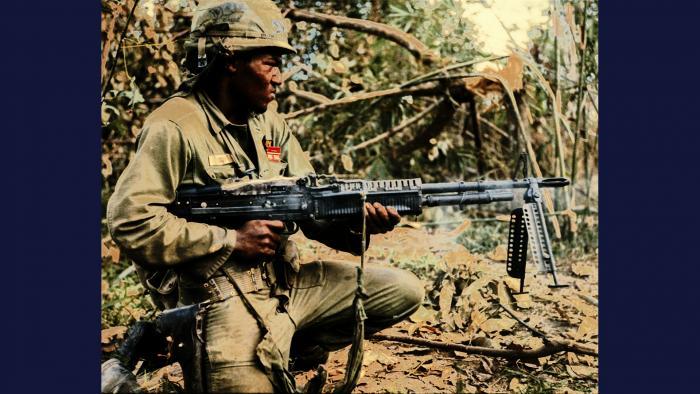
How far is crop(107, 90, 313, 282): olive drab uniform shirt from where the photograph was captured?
3639 millimetres

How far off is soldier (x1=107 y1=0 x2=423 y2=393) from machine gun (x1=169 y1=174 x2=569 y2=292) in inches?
3.0

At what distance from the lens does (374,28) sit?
528cm

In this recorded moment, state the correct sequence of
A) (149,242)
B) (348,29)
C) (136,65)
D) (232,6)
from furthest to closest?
(348,29)
(136,65)
(232,6)
(149,242)

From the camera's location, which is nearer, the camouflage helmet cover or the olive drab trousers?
the olive drab trousers

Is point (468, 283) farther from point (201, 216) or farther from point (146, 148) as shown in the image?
point (146, 148)

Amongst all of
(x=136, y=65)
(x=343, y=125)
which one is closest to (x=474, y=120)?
(x=343, y=125)

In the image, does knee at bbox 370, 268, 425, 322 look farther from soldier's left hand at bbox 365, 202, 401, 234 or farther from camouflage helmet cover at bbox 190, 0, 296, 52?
camouflage helmet cover at bbox 190, 0, 296, 52

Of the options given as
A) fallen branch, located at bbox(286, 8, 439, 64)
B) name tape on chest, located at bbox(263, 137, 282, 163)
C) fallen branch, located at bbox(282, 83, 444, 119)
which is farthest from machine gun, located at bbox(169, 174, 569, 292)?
fallen branch, located at bbox(286, 8, 439, 64)

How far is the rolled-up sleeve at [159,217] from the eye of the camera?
3.63 metres

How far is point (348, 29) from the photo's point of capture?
5262mm

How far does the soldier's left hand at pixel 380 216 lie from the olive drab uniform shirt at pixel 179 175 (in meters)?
0.53

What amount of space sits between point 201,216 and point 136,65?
1.48 meters

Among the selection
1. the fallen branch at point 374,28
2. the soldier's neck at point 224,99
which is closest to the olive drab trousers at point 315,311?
the soldier's neck at point 224,99

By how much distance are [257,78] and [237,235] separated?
769mm
